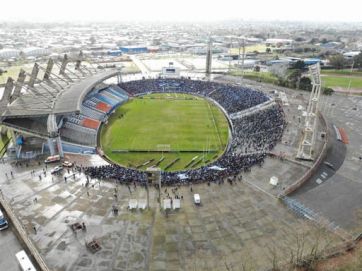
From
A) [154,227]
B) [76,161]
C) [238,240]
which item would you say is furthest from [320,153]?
[76,161]

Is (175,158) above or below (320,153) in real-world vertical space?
below

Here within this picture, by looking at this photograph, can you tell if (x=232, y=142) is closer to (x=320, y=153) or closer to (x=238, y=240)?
(x=320, y=153)

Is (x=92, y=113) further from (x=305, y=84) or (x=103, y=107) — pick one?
(x=305, y=84)

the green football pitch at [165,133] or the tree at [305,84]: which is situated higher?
the tree at [305,84]

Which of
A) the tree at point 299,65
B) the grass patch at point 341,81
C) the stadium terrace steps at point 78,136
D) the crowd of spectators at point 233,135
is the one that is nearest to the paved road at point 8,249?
the crowd of spectators at point 233,135

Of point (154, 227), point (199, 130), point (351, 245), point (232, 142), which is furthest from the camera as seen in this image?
point (199, 130)

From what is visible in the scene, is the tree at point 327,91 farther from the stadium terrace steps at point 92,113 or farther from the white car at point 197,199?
the white car at point 197,199
